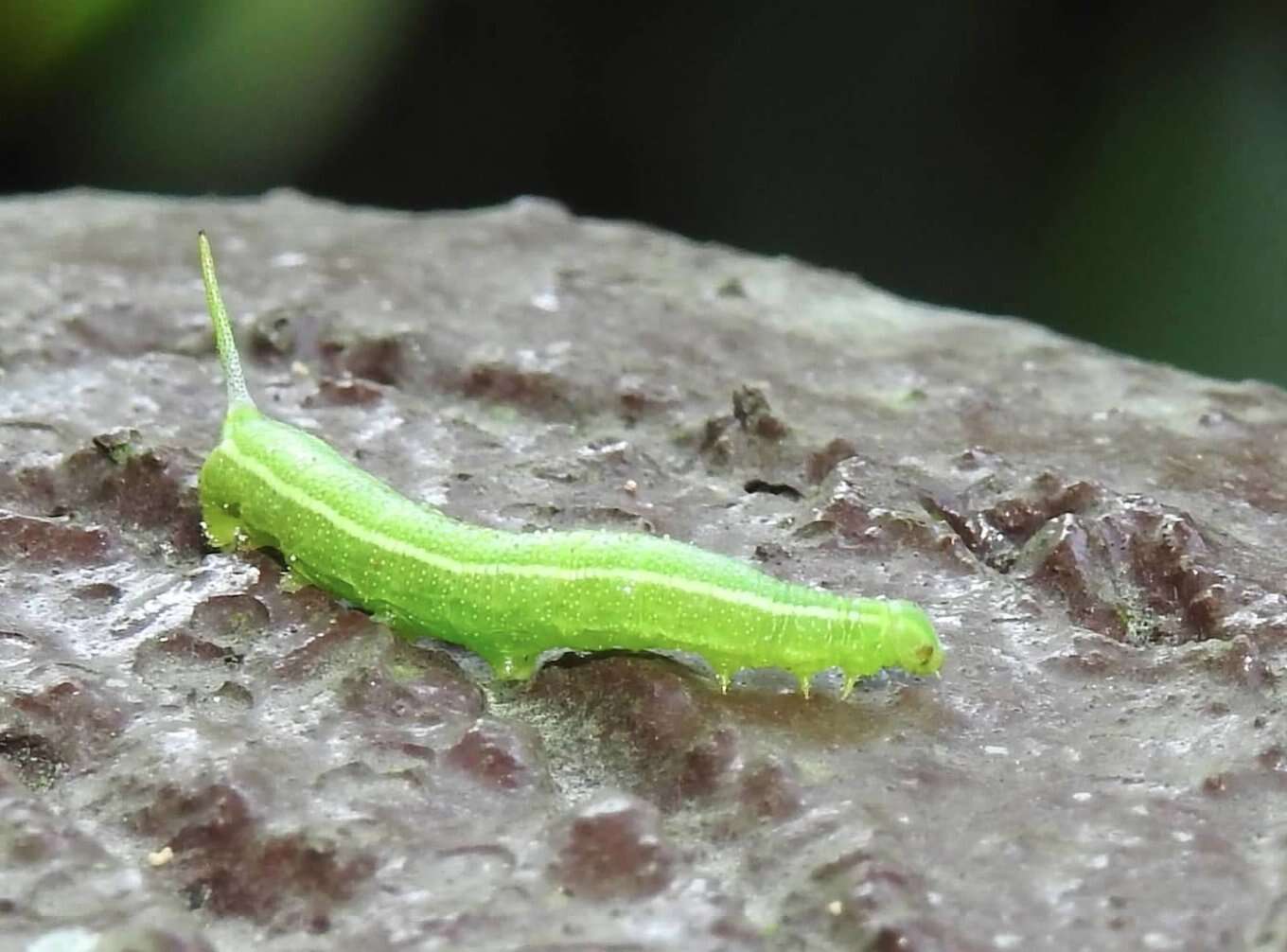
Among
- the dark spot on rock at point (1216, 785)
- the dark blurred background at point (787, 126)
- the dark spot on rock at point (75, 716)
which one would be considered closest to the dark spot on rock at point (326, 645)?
the dark spot on rock at point (75, 716)

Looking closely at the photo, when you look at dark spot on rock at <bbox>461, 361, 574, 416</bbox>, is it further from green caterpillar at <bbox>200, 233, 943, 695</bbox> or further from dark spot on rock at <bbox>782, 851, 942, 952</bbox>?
dark spot on rock at <bbox>782, 851, 942, 952</bbox>

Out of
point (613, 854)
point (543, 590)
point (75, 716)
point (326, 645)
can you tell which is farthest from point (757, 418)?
point (75, 716)

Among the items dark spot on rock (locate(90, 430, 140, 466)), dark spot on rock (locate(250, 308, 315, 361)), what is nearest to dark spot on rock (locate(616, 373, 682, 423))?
dark spot on rock (locate(250, 308, 315, 361))

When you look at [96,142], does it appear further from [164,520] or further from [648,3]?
[164,520]

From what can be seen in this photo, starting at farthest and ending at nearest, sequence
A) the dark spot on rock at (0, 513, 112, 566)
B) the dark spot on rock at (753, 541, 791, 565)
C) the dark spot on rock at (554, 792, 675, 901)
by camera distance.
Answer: the dark spot on rock at (753, 541, 791, 565) → the dark spot on rock at (0, 513, 112, 566) → the dark spot on rock at (554, 792, 675, 901)

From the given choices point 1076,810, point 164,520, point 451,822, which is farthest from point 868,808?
point 164,520

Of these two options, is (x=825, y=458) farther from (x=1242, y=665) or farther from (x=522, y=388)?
(x=1242, y=665)
